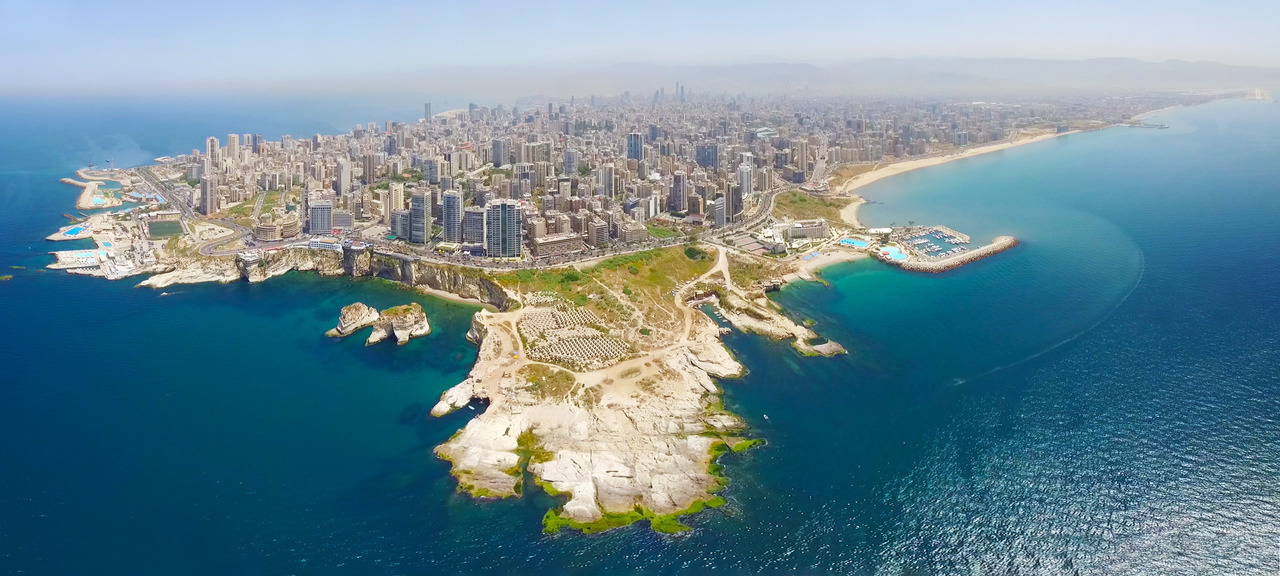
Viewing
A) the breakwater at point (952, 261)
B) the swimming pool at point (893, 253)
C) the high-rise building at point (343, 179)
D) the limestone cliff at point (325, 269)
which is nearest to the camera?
the limestone cliff at point (325, 269)

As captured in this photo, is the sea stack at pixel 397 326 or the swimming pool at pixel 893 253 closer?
the sea stack at pixel 397 326

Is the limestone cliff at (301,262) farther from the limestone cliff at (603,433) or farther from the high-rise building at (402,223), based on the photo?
the limestone cliff at (603,433)

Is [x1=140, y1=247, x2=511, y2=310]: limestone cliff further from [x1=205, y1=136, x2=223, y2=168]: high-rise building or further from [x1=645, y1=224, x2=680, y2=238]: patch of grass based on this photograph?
[x1=205, y1=136, x2=223, y2=168]: high-rise building

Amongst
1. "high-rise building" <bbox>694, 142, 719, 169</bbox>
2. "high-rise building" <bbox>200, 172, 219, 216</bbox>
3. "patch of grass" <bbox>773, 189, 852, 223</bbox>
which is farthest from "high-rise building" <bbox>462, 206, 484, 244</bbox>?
"high-rise building" <bbox>694, 142, 719, 169</bbox>

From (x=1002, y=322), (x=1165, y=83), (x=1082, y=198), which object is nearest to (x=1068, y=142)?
(x=1082, y=198)

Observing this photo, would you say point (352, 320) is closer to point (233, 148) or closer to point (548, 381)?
point (548, 381)

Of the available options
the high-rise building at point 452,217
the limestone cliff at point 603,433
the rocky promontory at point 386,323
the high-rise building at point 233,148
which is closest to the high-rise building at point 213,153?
the high-rise building at point 233,148
